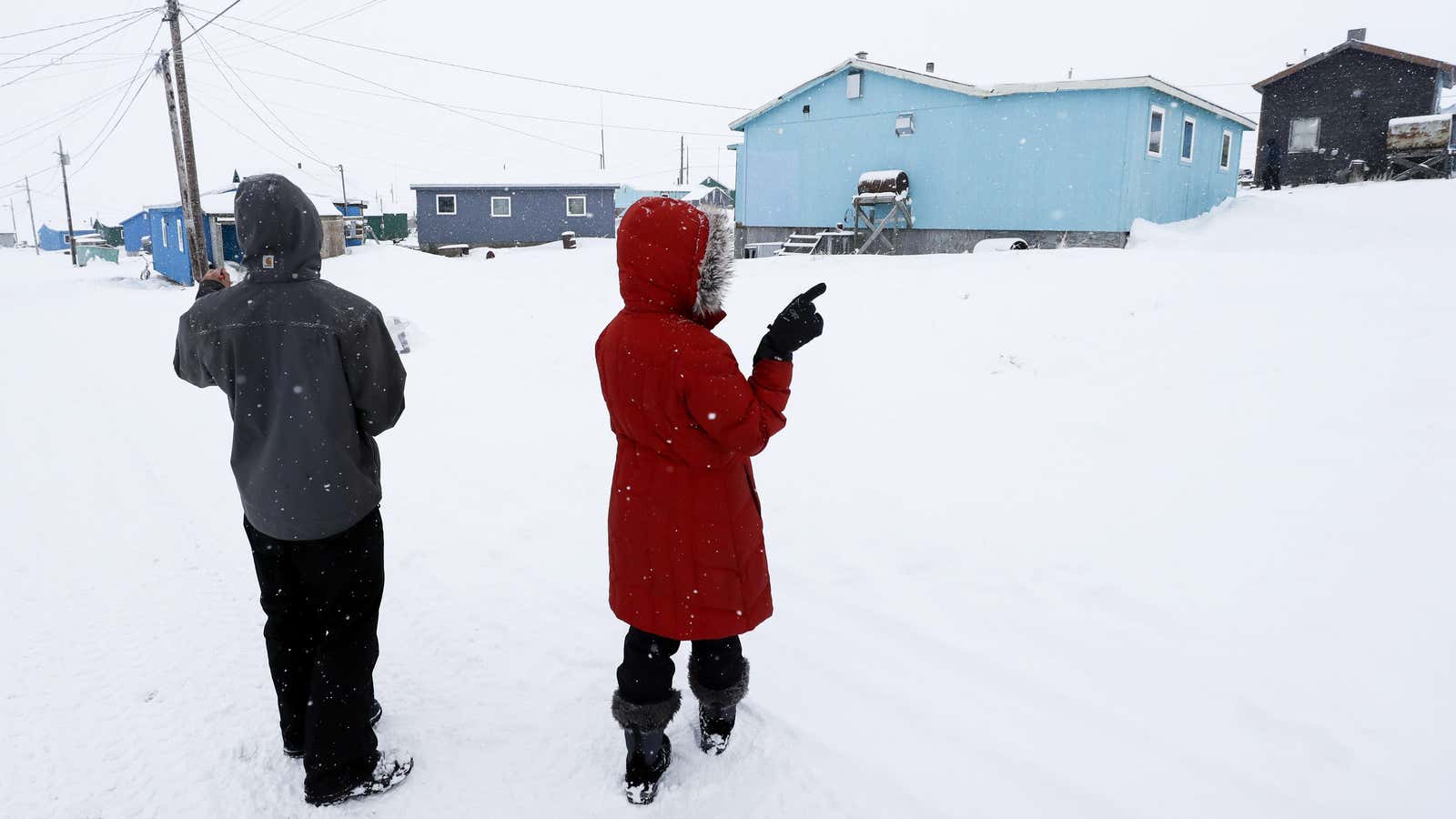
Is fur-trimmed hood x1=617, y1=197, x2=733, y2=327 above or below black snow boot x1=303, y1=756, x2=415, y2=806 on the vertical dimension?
above

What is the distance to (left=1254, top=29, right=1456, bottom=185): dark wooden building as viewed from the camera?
21.8 m

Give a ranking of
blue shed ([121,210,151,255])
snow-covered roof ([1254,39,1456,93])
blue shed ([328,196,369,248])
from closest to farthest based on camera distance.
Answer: snow-covered roof ([1254,39,1456,93]) < blue shed ([328,196,369,248]) < blue shed ([121,210,151,255])

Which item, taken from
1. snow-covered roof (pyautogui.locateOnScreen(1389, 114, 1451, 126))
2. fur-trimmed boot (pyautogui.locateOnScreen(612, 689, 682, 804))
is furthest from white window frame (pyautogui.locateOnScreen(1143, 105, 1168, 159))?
fur-trimmed boot (pyautogui.locateOnScreen(612, 689, 682, 804))

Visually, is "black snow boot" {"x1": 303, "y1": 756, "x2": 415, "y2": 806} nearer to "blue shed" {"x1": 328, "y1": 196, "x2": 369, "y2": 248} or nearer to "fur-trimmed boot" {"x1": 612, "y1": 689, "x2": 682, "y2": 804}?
"fur-trimmed boot" {"x1": 612, "y1": 689, "x2": 682, "y2": 804}

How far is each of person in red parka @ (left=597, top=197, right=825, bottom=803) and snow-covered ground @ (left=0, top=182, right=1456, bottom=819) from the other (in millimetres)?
517

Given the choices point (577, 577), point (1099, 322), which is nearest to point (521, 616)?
point (577, 577)

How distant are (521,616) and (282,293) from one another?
74.9 inches

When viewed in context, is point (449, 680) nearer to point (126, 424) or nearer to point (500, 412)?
point (500, 412)

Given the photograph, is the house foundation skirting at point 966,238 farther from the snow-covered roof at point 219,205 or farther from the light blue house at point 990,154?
the snow-covered roof at point 219,205

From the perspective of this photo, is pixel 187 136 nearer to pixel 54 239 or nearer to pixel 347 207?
pixel 347 207

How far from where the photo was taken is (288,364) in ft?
7.79

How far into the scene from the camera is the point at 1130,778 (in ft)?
8.41

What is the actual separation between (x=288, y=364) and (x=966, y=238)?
57.2 feet

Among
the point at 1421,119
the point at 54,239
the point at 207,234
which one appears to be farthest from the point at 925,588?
the point at 54,239
